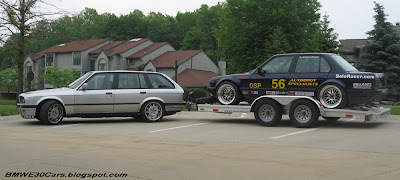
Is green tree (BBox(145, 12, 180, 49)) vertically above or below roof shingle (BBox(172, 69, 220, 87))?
above

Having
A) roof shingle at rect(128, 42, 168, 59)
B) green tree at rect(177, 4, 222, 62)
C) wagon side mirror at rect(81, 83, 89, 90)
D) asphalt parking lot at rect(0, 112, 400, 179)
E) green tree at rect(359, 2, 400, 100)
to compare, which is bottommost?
asphalt parking lot at rect(0, 112, 400, 179)

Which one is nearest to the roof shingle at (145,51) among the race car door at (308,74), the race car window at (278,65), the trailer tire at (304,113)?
the race car window at (278,65)

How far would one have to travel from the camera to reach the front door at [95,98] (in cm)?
1309

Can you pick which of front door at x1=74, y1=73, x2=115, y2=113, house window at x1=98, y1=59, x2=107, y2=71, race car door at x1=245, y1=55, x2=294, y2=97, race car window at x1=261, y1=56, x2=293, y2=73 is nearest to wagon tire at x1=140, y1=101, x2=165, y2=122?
front door at x1=74, y1=73, x2=115, y2=113

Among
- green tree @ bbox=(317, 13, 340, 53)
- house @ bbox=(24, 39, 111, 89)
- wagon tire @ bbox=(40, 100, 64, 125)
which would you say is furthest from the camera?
house @ bbox=(24, 39, 111, 89)

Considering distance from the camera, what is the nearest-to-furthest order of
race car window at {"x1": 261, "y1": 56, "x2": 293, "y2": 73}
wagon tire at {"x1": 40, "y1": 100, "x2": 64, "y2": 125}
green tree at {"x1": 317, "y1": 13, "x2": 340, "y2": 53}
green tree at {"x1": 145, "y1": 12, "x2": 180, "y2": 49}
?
1. race car window at {"x1": 261, "y1": 56, "x2": 293, "y2": 73}
2. wagon tire at {"x1": 40, "y1": 100, "x2": 64, "y2": 125}
3. green tree at {"x1": 317, "y1": 13, "x2": 340, "y2": 53}
4. green tree at {"x1": 145, "y1": 12, "x2": 180, "y2": 49}

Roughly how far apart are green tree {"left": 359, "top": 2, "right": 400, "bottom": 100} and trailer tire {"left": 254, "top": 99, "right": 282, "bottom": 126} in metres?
21.9

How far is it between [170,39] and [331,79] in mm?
85072

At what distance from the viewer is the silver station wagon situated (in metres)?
13.0

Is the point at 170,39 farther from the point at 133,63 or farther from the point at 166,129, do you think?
the point at 166,129

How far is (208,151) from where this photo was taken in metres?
8.08

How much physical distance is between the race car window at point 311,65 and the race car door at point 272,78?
0.27 meters

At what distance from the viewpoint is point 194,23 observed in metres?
99.8

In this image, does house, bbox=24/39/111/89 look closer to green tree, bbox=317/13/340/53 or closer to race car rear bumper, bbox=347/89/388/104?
green tree, bbox=317/13/340/53
